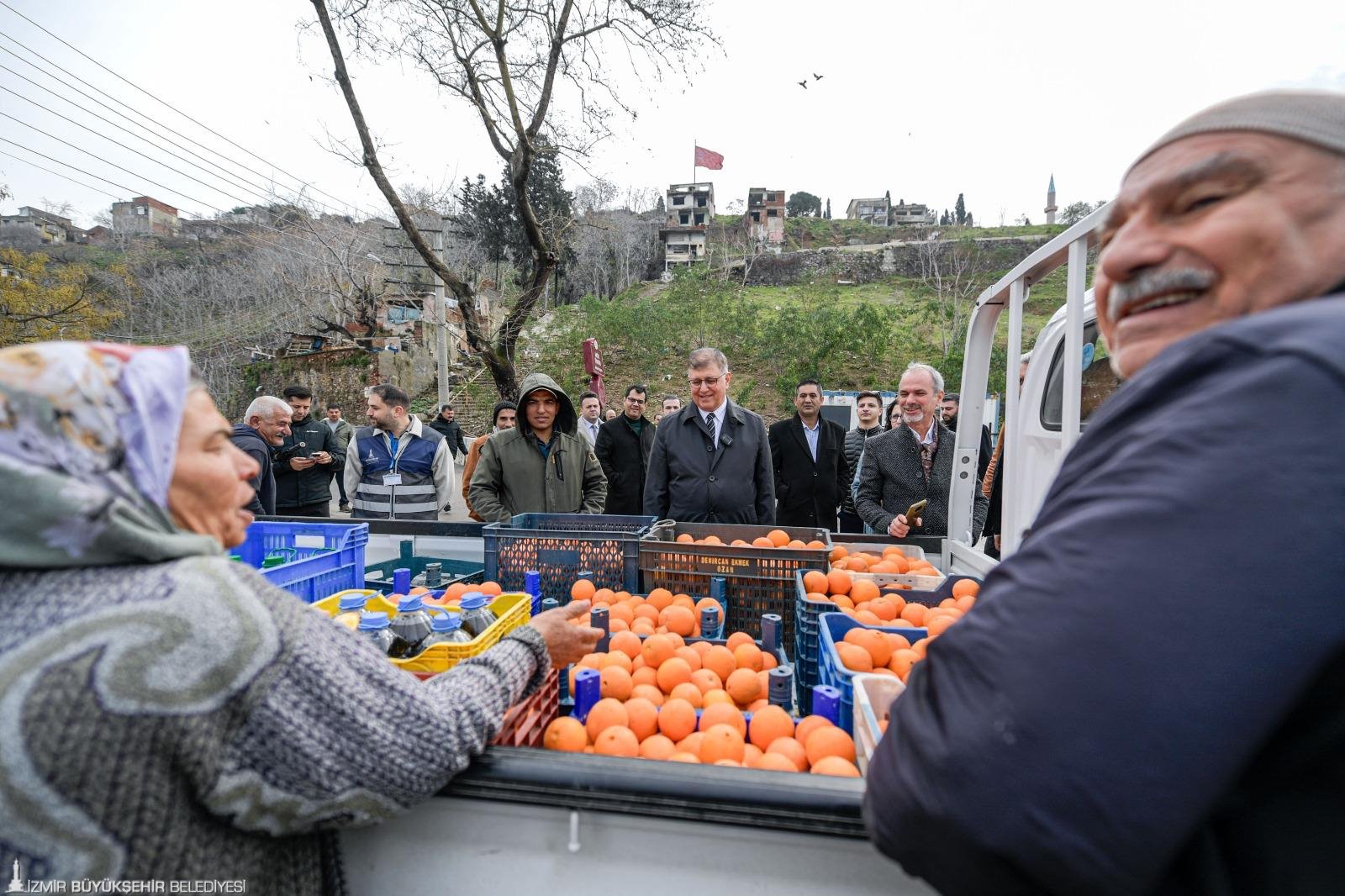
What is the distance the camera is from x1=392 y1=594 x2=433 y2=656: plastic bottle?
5.72ft

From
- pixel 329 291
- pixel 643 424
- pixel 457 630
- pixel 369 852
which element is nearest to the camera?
pixel 369 852

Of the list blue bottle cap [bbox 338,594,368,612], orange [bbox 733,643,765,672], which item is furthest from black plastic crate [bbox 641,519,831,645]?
blue bottle cap [bbox 338,594,368,612]

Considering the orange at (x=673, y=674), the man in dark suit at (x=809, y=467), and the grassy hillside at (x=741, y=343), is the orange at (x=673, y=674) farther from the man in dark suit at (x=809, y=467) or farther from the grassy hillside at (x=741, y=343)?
the grassy hillside at (x=741, y=343)

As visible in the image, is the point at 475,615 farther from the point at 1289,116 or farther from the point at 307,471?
the point at 307,471

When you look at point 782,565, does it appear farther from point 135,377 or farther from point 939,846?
point 135,377

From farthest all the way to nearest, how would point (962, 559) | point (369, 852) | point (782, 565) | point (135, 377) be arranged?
point (962, 559) < point (782, 565) < point (369, 852) < point (135, 377)

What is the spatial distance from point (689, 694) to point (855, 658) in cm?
49

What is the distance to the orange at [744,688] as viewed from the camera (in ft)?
6.23

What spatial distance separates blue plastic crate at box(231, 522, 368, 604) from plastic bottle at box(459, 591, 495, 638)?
0.80 metres

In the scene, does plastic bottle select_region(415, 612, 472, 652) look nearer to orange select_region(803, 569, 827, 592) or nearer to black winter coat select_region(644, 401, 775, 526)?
orange select_region(803, 569, 827, 592)

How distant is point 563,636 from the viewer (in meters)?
1.59

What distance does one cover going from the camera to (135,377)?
955mm

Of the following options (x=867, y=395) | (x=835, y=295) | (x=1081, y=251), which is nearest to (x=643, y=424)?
(x=867, y=395)

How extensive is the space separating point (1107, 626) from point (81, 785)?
1.29 meters
